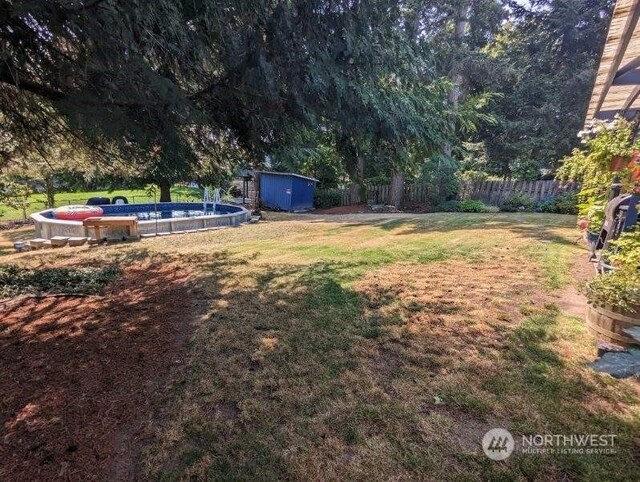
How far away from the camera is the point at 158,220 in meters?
11.1

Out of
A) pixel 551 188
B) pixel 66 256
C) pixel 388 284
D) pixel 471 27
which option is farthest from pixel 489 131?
pixel 66 256

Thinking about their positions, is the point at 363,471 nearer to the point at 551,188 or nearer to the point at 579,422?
the point at 579,422

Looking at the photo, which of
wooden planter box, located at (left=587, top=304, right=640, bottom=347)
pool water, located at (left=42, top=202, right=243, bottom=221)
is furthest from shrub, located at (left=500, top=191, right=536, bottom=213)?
wooden planter box, located at (left=587, top=304, right=640, bottom=347)

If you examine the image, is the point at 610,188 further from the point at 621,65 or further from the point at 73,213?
the point at 73,213

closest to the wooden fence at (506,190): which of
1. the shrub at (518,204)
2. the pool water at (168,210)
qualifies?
the shrub at (518,204)

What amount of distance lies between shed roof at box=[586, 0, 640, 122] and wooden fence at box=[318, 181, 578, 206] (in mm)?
7803

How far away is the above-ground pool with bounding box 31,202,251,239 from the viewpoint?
9961mm

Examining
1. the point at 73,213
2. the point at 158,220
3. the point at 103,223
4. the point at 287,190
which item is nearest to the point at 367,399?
the point at 103,223

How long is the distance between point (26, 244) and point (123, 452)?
1085cm

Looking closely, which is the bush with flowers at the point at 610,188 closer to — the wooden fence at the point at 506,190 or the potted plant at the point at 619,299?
the potted plant at the point at 619,299

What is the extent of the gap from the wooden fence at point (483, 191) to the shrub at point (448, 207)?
1.54 metres

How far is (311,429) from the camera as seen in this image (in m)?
2.04

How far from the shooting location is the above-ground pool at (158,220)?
9961 millimetres

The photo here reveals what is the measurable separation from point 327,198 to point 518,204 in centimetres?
1056
